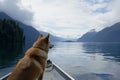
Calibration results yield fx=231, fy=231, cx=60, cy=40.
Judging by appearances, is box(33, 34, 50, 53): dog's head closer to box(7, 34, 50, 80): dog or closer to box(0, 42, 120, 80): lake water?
box(7, 34, 50, 80): dog

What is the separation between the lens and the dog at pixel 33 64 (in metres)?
4.87

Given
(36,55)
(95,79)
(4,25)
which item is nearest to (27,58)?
(36,55)

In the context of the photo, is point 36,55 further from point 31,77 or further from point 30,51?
point 31,77

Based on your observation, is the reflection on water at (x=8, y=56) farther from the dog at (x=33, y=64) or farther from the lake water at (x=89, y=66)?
the dog at (x=33, y=64)

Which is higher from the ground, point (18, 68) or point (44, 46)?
point (44, 46)

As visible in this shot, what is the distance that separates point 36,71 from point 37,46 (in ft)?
2.23

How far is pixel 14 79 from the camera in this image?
15.7ft

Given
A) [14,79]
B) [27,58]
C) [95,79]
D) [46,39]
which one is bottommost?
[95,79]

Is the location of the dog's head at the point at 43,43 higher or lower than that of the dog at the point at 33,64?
higher

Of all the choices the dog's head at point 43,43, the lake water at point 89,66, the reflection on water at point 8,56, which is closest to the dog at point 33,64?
the dog's head at point 43,43

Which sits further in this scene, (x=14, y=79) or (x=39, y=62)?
(x=39, y=62)

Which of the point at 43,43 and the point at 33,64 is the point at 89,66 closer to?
the point at 43,43

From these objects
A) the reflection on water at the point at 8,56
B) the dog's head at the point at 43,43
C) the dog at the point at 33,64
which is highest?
the dog's head at the point at 43,43

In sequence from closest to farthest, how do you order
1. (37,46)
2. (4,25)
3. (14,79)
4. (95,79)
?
(14,79)
(37,46)
(95,79)
(4,25)
